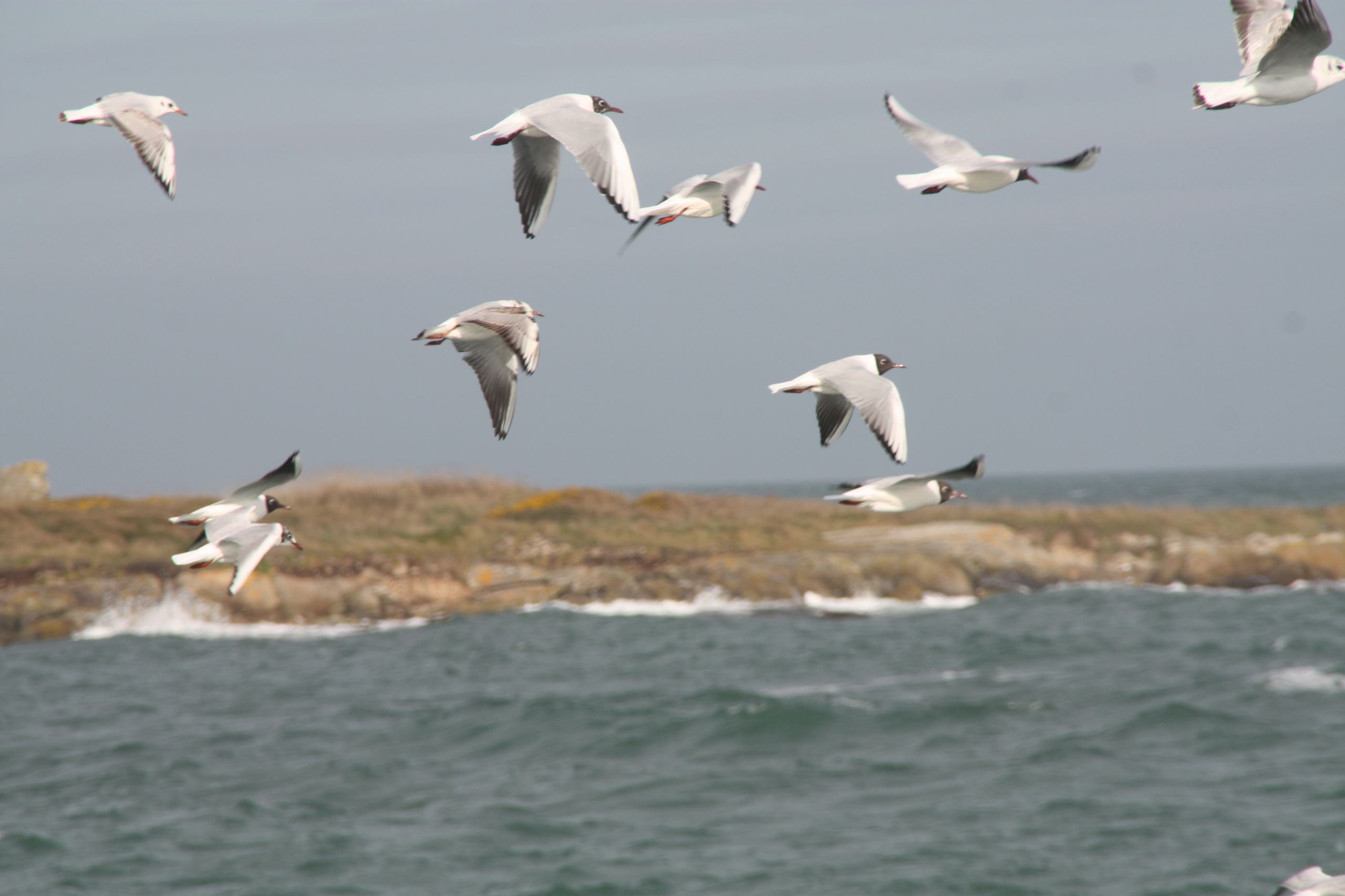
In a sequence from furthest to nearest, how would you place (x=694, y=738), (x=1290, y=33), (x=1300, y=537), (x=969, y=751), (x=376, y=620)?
(x=1300, y=537) < (x=376, y=620) < (x=694, y=738) < (x=969, y=751) < (x=1290, y=33)

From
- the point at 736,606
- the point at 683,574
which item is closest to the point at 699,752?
the point at 736,606

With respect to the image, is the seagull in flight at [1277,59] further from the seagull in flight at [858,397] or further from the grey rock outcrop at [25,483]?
the grey rock outcrop at [25,483]

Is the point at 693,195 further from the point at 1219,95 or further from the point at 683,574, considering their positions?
the point at 683,574

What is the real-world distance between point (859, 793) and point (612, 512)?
644 inches

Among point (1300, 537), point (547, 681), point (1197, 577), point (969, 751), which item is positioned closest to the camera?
→ point (969, 751)

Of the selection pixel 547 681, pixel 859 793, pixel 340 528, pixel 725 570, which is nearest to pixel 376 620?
pixel 340 528

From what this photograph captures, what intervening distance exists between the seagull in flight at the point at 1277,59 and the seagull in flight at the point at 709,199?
175 cm

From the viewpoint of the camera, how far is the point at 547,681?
888 inches

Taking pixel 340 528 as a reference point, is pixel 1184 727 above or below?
below

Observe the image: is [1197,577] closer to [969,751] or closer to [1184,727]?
[1184,727]

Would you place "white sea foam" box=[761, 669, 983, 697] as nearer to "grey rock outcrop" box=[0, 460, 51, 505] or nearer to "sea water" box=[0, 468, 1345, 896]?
"sea water" box=[0, 468, 1345, 896]

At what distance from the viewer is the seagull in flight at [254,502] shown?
12.7ft

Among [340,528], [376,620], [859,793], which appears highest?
[340,528]

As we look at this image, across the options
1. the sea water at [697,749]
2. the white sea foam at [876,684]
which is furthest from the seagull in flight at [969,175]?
the white sea foam at [876,684]
